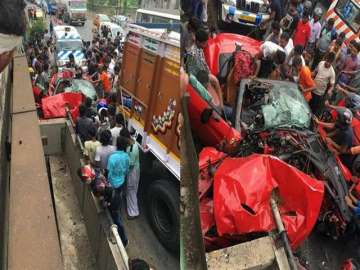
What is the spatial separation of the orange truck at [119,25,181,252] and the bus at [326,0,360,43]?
6.33 meters

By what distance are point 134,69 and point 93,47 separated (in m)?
1.01

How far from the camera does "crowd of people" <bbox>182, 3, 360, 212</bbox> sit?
4453 mm

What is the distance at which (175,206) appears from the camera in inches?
45.4

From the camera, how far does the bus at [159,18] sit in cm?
112

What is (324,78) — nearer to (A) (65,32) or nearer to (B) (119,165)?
(A) (65,32)

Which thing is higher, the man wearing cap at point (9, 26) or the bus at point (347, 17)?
the man wearing cap at point (9, 26)

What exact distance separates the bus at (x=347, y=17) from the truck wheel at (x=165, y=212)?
660 centimetres

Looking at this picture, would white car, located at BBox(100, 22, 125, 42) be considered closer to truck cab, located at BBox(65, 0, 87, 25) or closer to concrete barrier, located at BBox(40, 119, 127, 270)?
truck cab, located at BBox(65, 0, 87, 25)

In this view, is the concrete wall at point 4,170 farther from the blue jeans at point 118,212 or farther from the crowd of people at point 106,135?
the blue jeans at point 118,212

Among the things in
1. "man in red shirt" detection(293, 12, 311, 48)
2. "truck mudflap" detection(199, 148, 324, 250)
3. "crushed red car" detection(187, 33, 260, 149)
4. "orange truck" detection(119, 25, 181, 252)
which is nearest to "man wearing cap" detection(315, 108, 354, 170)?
"crushed red car" detection(187, 33, 260, 149)

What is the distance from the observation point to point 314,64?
707cm

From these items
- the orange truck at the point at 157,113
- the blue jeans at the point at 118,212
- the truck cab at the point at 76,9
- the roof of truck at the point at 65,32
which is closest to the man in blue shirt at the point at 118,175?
the blue jeans at the point at 118,212

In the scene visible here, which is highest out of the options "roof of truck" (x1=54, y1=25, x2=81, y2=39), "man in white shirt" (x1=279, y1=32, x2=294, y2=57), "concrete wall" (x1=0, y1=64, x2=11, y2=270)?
"roof of truck" (x1=54, y1=25, x2=81, y2=39)

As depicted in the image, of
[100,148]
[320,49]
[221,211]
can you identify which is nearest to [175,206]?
[100,148]
